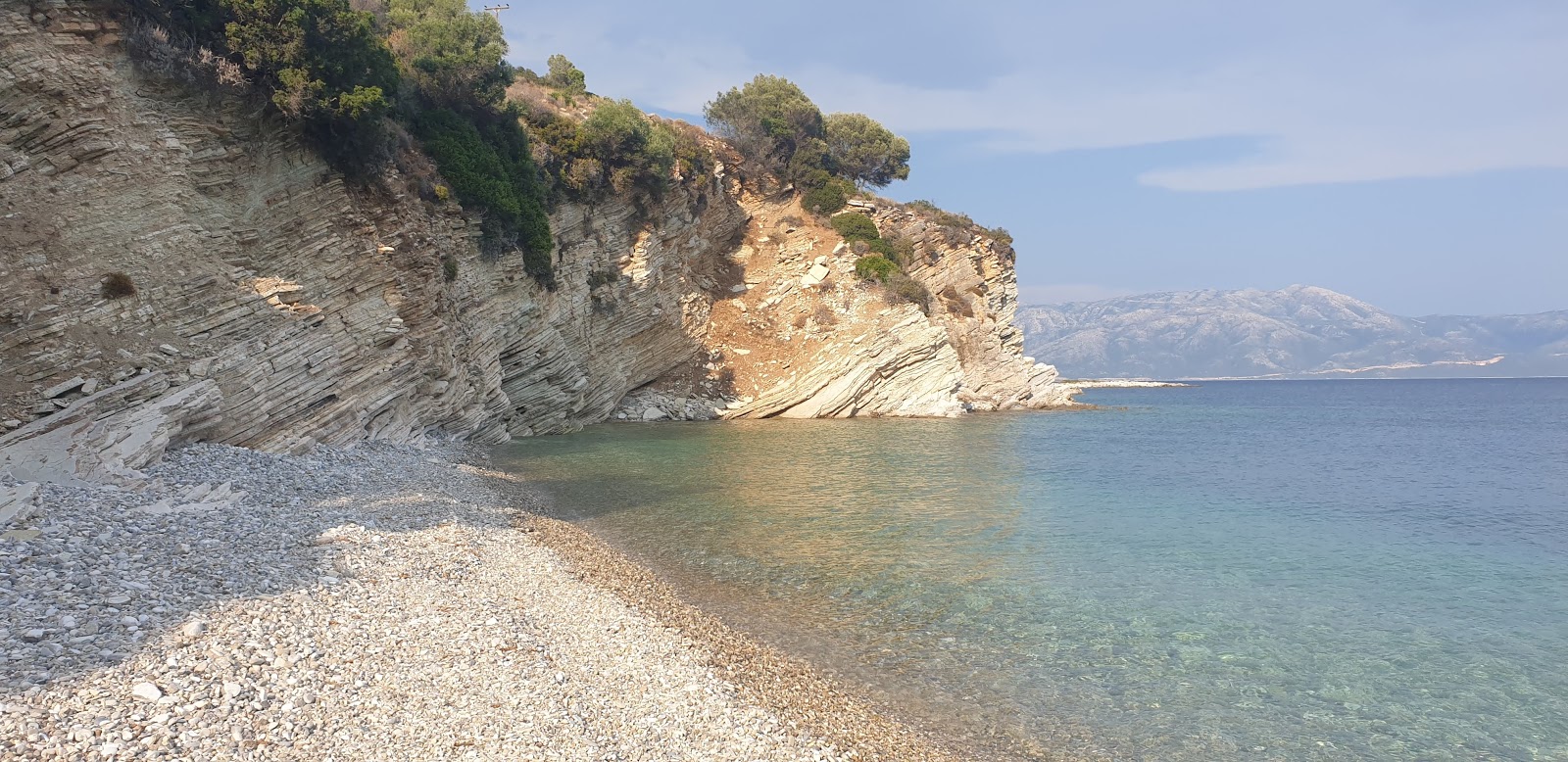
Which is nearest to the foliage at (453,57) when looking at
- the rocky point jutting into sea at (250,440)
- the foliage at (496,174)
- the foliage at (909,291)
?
the foliage at (496,174)

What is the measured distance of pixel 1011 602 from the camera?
37.8 feet

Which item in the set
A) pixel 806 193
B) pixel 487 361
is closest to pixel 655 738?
pixel 487 361

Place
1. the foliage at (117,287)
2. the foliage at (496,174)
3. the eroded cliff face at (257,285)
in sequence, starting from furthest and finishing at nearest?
the foliage at (496,174)
the foliage at (117,287)
the eroded cliff face at (257,285)

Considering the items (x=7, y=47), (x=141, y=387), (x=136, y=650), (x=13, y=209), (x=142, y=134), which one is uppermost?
(x=7, y=47)

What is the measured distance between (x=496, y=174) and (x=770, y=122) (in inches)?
1084

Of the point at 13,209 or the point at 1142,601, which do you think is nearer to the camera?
the point at 1142,601

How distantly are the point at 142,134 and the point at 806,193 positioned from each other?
37475 mm

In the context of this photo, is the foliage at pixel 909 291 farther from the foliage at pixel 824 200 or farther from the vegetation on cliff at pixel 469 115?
the foliage at pixel 824 200

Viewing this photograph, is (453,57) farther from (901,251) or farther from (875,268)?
(901,251)

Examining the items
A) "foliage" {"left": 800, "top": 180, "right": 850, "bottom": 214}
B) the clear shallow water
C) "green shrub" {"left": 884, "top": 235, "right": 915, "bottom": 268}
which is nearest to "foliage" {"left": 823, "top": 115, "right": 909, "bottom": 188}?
"foliage" {"left": 800, "top": 180, "right": 850, "bottom": 214}

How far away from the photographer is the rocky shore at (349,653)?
18.8ft

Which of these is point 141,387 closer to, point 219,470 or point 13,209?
point 219,470

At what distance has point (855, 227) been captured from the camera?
154 feet

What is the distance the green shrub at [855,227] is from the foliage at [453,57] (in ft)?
71.3
